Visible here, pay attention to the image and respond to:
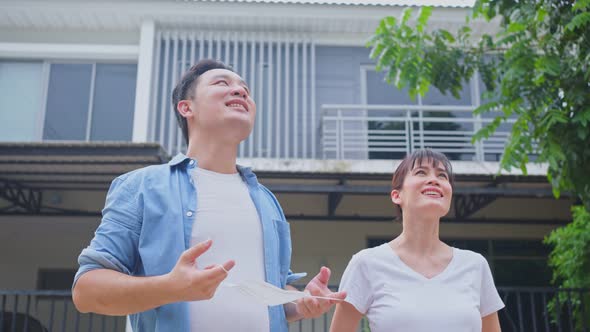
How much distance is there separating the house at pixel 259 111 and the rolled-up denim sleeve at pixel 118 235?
7.94 m

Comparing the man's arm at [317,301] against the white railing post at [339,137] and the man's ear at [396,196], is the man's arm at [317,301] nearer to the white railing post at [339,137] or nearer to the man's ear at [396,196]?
the man's ear at [396,196]

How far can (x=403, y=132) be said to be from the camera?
985 cm

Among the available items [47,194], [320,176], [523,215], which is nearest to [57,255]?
[47,194]

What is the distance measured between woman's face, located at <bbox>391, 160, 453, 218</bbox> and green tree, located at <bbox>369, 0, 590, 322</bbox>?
2890 mm

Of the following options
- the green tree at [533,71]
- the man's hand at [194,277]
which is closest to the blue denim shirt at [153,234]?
the man's hand at [194,277]

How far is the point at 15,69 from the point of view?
35.0 feet

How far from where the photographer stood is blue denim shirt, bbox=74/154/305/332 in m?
1.75

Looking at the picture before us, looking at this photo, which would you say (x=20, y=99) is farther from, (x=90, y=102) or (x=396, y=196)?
(x=396, y=196)

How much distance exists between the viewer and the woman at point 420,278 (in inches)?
92.0

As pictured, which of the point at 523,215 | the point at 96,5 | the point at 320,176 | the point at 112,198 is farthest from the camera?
the point at 523,215

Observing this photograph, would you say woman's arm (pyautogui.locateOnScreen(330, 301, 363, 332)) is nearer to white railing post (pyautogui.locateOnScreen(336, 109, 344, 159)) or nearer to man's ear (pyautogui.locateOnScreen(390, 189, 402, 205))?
man's ear (pyautogui.locateOnScreen(390, 189, 402, 205))

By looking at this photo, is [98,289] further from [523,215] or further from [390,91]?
[523,215]

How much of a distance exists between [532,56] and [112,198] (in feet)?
15.9

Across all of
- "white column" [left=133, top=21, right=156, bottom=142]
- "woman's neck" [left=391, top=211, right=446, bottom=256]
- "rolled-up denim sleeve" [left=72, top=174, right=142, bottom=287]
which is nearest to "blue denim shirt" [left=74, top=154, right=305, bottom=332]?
"rolled-up denim sleeve" [left=72, top=174, right=142, bottom=287]
